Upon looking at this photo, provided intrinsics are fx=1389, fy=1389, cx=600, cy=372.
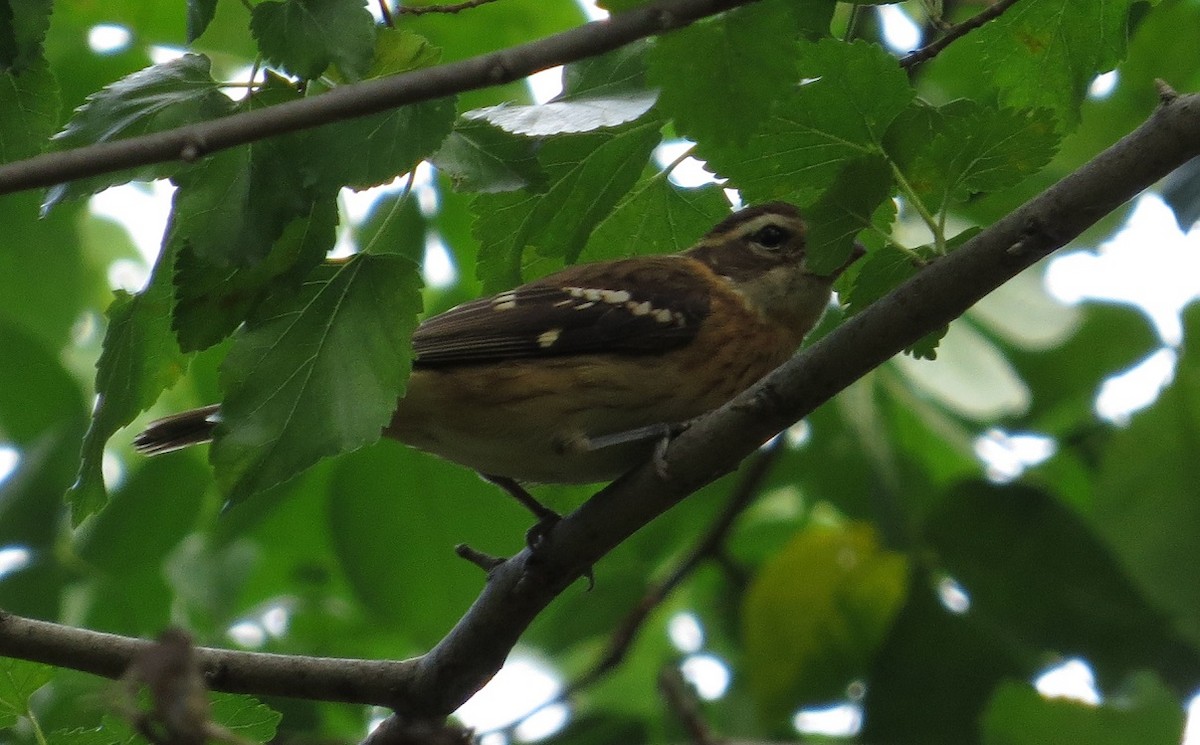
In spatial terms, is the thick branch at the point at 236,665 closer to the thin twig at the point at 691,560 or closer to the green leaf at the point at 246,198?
the green leaf at the point at 246,198

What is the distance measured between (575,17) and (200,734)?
17.1 ft

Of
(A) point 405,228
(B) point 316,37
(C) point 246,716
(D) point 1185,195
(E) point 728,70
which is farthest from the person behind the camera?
(A) point 405,228

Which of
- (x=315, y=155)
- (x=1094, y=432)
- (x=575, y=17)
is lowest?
(x=315, y=155)

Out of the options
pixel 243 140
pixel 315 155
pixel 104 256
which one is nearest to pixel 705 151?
pixel 315 155

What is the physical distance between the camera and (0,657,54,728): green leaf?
3787 mm

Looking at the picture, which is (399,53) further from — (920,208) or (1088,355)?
(1088,355)

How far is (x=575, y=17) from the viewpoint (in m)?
6.68

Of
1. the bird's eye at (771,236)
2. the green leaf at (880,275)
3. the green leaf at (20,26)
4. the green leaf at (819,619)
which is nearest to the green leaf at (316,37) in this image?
the green leaf at (20,26)

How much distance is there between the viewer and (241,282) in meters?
3.51

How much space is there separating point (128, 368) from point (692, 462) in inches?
59.8

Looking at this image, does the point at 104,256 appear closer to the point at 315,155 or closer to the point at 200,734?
the point at 315,155

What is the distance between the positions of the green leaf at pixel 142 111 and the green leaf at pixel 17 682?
1334 mm

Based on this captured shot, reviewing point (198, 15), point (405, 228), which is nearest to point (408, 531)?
point (405, 228)

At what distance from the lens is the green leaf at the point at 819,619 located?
663 cm
